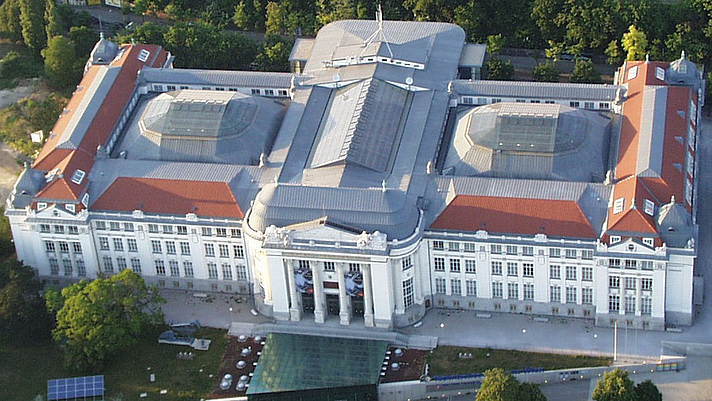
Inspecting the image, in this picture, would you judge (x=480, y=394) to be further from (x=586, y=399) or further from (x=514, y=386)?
(x=586, y=399)

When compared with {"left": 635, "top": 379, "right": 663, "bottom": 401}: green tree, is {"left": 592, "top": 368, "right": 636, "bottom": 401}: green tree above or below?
above

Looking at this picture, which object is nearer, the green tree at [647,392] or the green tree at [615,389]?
the green tree at [615,389]

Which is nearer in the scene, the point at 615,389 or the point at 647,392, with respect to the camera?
the point at 615,389

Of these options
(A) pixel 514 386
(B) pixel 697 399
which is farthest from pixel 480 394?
(B) pixel 697 399

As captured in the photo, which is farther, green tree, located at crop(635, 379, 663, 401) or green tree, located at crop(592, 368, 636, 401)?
green tree, located at crop(635, 379, 663, 401)

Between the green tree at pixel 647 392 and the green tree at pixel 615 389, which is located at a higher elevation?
the green tree at pixel 615 389
